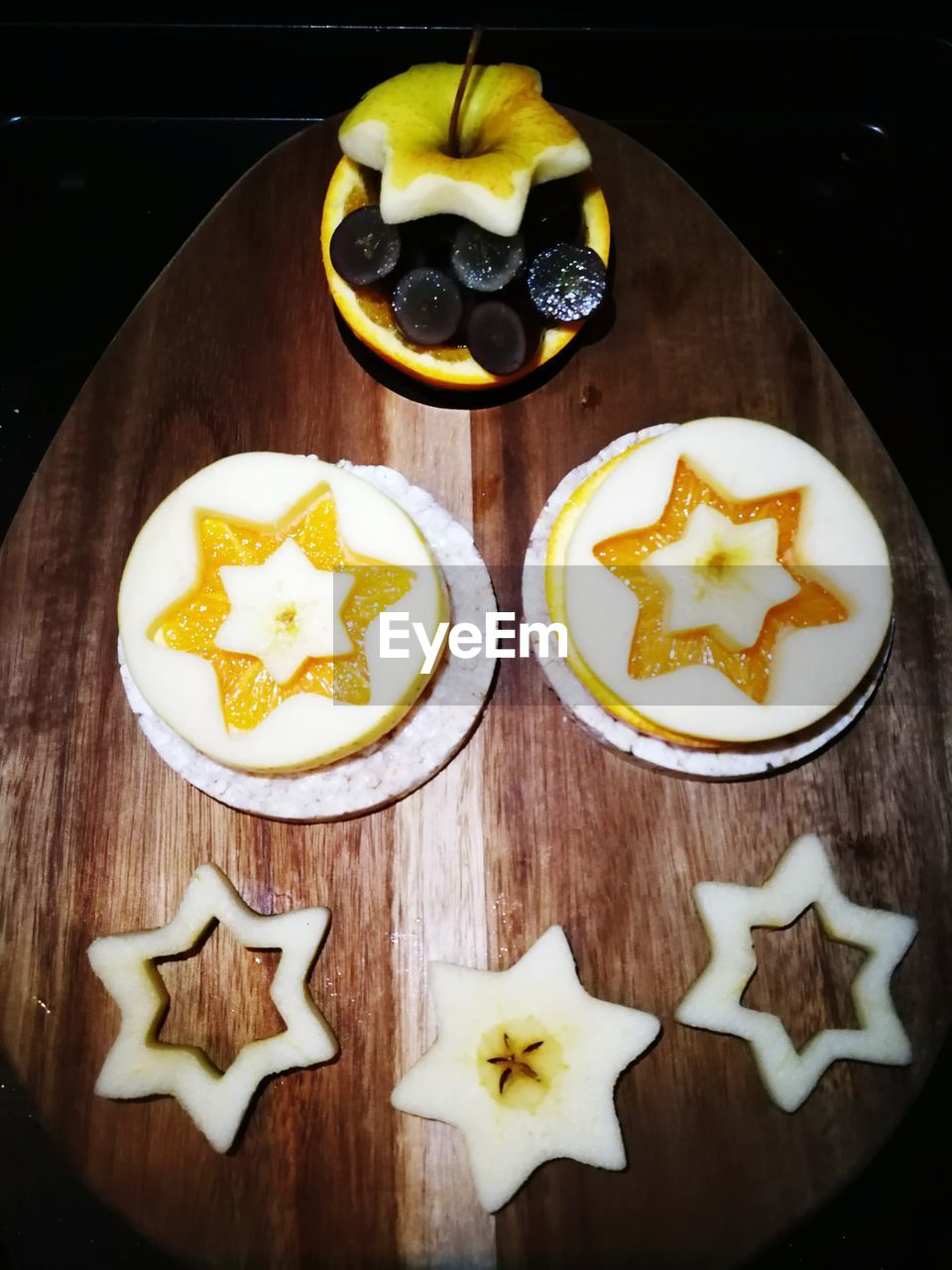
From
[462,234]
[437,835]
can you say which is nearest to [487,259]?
[462,234]

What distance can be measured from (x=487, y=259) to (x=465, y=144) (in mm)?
247

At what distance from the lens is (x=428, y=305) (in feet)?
5.01

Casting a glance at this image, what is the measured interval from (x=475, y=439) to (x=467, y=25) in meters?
1.09

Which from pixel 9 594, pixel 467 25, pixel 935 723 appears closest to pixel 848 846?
pixel 935 723

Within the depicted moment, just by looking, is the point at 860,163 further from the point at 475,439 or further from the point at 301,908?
the point at 301,908

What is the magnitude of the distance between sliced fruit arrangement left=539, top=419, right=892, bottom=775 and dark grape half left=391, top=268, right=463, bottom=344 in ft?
1.27

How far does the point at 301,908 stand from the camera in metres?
1.46

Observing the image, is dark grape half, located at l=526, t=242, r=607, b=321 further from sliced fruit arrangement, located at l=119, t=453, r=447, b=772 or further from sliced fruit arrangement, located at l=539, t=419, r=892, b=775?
sliced fruit arrangement, located at l=119, t=453, r=447, b=772

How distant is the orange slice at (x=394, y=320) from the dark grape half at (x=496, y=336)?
22 mm

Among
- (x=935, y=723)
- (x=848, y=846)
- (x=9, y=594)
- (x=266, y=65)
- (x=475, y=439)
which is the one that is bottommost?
(x=848, y=846)

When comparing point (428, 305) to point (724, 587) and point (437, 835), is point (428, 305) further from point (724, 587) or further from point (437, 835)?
point (437, 835)

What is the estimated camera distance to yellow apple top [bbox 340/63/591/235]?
1448 millimetres

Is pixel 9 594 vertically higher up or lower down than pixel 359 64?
lower down

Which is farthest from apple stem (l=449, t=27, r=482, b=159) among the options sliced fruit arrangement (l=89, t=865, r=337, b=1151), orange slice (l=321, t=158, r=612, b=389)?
sliced fruit arrangement (l=89, t=865, r=337, b=1151)
